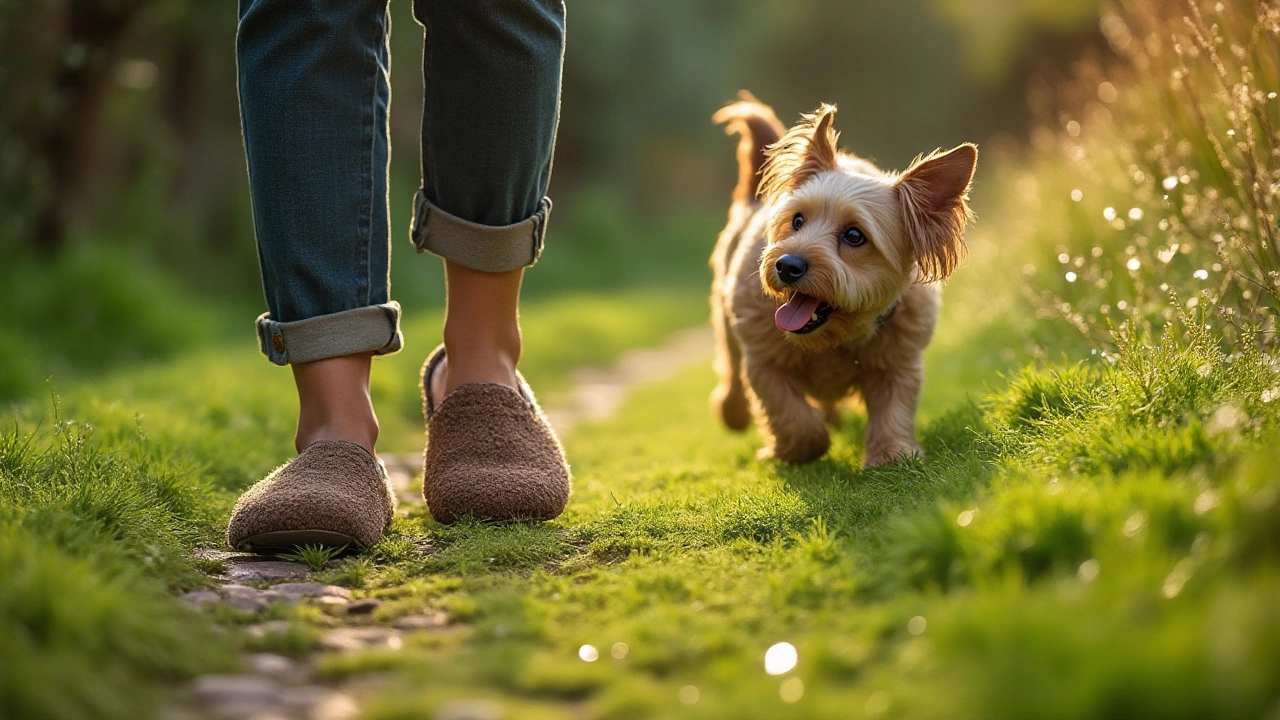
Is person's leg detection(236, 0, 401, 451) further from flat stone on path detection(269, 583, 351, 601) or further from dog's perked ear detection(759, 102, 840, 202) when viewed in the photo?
dog's perked ear detection(759, 102, 840, 202)

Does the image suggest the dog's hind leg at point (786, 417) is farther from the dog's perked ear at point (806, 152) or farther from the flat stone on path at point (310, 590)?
the flat stone on path at point (310, 590)

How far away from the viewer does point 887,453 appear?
3.41 meters

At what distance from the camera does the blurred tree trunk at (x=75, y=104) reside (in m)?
6.65

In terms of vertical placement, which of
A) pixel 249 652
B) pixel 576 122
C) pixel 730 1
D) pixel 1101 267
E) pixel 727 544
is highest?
pixel 730 1

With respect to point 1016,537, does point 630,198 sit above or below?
above

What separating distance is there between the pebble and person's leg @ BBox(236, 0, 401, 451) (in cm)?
60

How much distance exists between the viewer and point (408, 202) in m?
12.7

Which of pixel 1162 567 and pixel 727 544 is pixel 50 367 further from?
pixel 1162 567

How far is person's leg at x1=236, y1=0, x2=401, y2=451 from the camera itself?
8.63ft

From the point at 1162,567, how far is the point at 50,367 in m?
5.67

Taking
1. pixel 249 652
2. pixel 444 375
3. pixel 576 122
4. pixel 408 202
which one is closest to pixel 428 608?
pixel 249 652

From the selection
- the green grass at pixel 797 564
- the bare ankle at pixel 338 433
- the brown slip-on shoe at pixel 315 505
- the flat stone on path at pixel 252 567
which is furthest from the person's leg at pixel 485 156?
the flat stone on path at pixel 252 567

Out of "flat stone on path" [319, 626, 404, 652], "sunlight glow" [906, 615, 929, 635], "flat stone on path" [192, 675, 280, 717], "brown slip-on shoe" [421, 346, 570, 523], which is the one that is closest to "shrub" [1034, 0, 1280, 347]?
"sunlight glow" [906, 615, 929, 635]

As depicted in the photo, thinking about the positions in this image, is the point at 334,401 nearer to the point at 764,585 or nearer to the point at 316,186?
the point at 316,186
